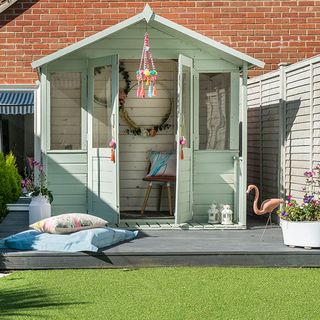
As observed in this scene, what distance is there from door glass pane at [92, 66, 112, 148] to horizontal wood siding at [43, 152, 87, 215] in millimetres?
383

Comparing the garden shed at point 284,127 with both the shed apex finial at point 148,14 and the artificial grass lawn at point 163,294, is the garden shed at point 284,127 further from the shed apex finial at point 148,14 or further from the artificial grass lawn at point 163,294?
the artificial grass lawn at point 163,294

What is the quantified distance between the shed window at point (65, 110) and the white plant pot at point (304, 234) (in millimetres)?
3734

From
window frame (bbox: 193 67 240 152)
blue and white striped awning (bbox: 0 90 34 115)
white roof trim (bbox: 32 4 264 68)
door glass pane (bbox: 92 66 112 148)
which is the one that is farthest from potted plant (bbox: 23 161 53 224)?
blue and white striped awning (bbox: 0 90 34 115)

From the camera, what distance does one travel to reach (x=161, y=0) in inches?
581

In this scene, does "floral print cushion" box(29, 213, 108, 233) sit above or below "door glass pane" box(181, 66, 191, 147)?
below

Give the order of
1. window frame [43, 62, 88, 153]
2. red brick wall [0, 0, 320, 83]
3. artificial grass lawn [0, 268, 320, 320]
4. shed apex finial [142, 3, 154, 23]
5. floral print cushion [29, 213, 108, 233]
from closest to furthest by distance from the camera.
Answer: artificial grass lawn [0, 268, 320, 320], floral print cushion [29, 213, 108, 233], shed apex finial [142, 3, 154, 23], window frame [43, 62, 88, 153], red brick wall [0, 0, 320, 83]

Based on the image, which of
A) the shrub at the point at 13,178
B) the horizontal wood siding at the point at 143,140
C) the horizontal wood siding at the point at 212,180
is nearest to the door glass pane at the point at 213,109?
the horizontal wood siding at the point at 212,180

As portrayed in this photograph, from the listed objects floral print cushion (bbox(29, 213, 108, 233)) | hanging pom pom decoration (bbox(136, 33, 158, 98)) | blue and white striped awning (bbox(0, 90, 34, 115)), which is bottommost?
floral print cushion (bbox(29, 213, 108, 233))

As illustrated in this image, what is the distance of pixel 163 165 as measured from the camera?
12375 millimetres

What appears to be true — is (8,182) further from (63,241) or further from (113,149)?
(63,241)

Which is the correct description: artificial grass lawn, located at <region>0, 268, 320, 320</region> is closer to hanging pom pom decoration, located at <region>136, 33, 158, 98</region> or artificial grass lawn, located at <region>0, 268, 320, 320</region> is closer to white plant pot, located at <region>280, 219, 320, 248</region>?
white plant pot, located at <region>280, 219, 320, 248</region>

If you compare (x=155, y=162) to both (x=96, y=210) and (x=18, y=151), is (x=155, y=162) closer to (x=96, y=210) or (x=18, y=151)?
(x=96, y=210)

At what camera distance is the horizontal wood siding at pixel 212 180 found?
1150 centimetres

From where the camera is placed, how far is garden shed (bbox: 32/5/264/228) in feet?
36.2
